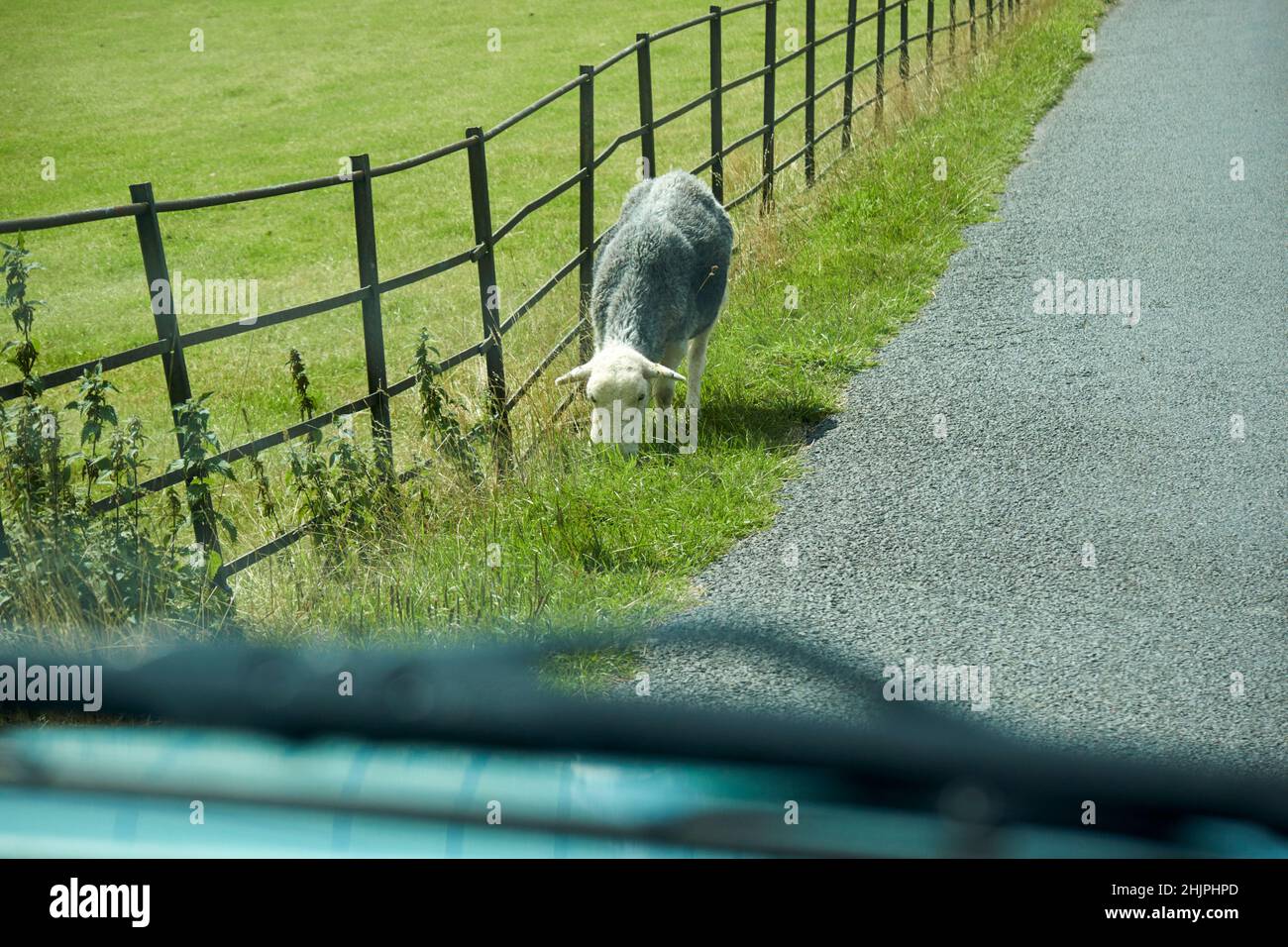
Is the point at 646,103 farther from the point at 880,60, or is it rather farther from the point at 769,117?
the point at 880,60

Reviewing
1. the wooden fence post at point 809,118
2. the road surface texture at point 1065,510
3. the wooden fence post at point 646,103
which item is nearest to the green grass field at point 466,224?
the wooden fence post at point 809,118

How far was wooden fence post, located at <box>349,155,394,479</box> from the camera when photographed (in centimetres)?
526

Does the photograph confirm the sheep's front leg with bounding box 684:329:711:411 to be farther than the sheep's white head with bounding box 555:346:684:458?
Yes

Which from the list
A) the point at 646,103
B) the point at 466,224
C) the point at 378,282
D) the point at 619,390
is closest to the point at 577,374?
the point at 619,390

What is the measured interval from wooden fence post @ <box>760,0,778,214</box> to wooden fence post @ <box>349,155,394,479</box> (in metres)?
6.14

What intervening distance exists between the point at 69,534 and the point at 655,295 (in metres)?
3.23

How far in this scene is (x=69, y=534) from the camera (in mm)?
3898

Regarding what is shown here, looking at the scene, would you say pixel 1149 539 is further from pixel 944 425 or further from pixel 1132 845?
pixel 1132 845

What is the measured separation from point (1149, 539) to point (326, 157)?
1684 centimetres

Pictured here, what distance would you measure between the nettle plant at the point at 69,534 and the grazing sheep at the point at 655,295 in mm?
2178

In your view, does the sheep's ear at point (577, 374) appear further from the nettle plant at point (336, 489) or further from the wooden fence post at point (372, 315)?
the nettle plant at point (336, 489)

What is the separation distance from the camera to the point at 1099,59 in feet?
57.1

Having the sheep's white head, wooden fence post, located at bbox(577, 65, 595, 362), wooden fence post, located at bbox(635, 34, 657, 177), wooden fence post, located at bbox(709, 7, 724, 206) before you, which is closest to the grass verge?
the sheep's white head

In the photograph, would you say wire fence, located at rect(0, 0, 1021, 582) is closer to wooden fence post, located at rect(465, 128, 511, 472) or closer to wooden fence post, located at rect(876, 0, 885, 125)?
wooden fence post, located at rect(465, 128, 511, 472)
